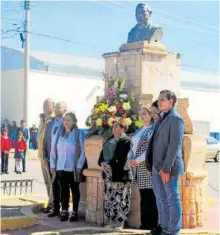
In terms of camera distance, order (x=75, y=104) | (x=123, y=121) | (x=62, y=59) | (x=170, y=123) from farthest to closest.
Answer: (x=62, y=59), (x=75, y=104), (x=123, y=121), (x=170, y=123)

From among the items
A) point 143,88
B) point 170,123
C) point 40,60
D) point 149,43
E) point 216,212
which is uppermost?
point 40,60

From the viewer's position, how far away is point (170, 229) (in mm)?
5680

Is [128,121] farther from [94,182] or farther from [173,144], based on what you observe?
[173,144]

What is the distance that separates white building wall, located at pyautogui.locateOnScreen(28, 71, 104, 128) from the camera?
→ 30.2 m

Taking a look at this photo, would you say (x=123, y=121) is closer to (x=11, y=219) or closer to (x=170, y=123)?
(x=170, y=123)

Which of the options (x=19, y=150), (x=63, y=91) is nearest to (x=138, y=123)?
(x=19, y=150)

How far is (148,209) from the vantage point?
683 centimetres

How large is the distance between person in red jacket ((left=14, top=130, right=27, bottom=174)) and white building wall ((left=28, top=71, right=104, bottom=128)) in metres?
11.9

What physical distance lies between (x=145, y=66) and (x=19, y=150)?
1059cm

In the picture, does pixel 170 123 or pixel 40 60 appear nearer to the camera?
pixel 170 123

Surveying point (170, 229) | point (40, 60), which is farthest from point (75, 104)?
point (170, 229)

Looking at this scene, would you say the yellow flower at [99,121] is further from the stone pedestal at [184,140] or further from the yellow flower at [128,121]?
the yellow flower at [128,121]

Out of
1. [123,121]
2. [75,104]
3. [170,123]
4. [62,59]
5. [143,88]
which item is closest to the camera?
[170,123]

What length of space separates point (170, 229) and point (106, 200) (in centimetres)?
158
